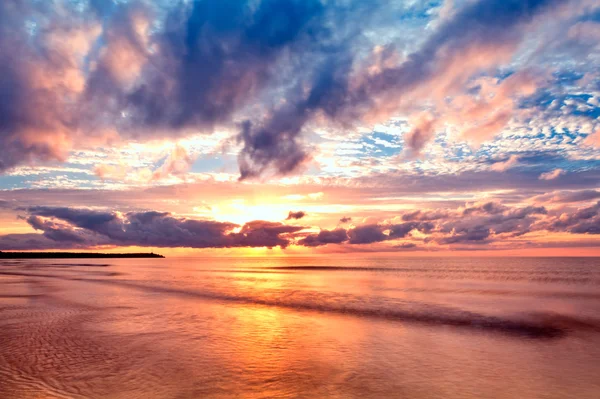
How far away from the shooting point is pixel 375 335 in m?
19.4

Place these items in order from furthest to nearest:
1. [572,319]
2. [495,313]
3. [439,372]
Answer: [495,313]
[572,319]
[439,372]

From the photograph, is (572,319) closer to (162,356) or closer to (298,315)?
(298,315)

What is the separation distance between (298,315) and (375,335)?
782cm

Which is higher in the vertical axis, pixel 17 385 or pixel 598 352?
pixel 17 385

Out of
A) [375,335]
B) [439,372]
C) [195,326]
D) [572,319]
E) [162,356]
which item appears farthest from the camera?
[572,319]

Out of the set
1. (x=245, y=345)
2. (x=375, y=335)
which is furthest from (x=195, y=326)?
(x=375, y=335)

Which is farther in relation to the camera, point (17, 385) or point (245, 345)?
point (245, 345)

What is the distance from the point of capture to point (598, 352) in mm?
16391

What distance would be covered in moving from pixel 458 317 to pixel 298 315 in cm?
1034

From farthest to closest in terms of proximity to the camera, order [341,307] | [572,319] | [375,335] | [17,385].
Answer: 1. [341,307]
2. [572,319]
3. [375,335]
4. [17,385]

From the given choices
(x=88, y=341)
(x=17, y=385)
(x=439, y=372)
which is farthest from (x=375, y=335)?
(x=17, y=385)

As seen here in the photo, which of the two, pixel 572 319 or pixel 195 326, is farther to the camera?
pixel 572 319

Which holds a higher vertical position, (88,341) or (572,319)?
(88,341)

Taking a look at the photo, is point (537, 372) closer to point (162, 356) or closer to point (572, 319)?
point (162, 356)
